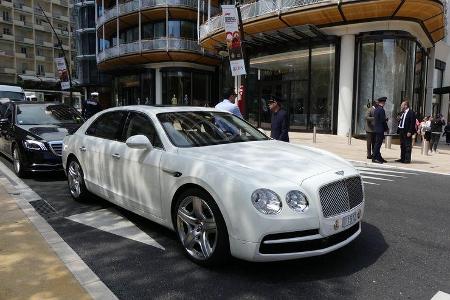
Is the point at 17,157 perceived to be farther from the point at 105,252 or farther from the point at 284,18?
the point at 284,18

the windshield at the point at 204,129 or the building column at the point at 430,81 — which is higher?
the building column at the point at 430,81

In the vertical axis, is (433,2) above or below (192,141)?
above

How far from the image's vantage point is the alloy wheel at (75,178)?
6449 mm

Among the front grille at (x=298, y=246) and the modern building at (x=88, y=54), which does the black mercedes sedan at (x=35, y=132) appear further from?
the modern building at (x=88, y=54)

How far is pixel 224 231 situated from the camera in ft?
12.3

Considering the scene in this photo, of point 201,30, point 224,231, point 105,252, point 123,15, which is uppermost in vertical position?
point 123,15

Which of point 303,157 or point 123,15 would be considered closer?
point 303,157

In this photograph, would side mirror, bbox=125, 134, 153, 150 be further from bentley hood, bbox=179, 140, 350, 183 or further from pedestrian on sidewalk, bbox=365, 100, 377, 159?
pedestrian on sidewalk, bbox=365, 100, 377, 159

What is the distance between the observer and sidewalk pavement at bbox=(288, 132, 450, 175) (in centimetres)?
1172

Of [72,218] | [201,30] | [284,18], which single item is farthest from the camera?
[201,30]

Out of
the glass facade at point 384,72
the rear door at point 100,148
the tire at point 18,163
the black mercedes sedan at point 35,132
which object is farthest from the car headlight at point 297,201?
the glass facade at point 384,72

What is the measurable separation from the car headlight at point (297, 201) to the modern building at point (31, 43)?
263ft

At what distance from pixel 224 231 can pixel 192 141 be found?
1304mm

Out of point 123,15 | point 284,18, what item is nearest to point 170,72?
point 123,15
